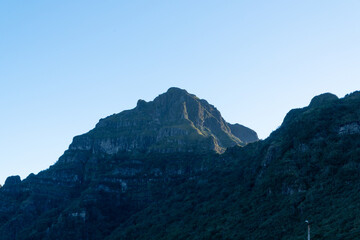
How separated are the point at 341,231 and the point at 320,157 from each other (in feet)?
212

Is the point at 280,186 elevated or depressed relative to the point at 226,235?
elevated

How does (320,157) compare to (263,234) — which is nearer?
(263,234)

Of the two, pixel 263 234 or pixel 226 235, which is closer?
pixel 263 234

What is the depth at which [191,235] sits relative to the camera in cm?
19350

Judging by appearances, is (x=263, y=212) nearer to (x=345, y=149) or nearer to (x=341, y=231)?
(x=345, y=149)

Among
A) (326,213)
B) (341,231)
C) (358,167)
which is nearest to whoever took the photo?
(341,231)

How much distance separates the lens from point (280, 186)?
190250mm

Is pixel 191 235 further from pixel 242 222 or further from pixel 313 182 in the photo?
pixel 313 182

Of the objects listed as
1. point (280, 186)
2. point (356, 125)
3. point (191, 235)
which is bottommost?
point (191, 235)

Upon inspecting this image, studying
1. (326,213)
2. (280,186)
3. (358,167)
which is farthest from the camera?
(280,186)

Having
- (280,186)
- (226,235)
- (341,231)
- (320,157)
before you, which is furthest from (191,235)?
(341,231)

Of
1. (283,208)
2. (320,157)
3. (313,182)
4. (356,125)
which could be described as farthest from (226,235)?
(356,125)

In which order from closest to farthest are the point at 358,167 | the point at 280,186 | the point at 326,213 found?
the point at 326,213, the point at 358,167, the point at 280,186

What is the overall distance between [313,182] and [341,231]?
48895 mm
